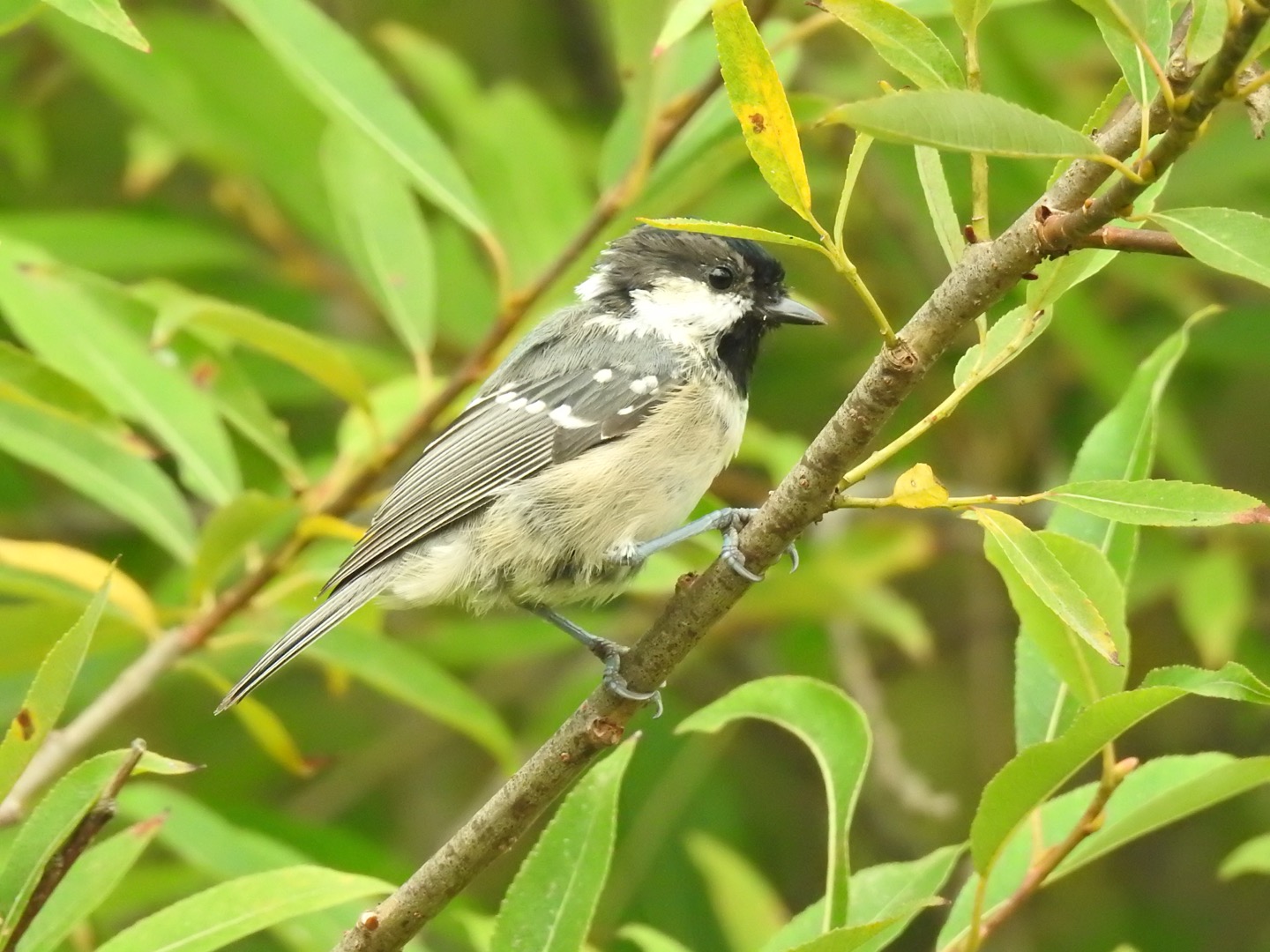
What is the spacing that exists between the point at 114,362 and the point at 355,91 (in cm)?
61

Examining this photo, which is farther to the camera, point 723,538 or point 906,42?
point 723,538

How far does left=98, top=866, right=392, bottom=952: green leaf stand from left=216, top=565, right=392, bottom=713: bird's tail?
390 mm

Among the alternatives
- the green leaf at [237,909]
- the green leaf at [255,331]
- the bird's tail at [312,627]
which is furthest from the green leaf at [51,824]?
A: the green leaf at [255,331]

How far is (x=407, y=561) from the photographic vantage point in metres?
2.53

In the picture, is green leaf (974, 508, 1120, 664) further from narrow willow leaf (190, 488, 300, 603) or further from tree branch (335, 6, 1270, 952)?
narrow willow leaf (190, 488, 300, 603)

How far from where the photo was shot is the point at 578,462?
8.47 feet

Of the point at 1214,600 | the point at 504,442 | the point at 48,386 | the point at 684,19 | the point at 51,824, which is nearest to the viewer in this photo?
the point at 684,19

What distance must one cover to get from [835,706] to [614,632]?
2093 millimetres

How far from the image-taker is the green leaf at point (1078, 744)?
1.43 meters

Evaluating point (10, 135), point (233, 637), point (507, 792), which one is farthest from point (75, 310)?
point (507, 792)

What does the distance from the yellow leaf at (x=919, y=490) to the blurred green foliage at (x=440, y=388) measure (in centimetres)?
33

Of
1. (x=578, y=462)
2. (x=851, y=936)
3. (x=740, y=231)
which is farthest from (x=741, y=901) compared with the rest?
(x=740, y=231)

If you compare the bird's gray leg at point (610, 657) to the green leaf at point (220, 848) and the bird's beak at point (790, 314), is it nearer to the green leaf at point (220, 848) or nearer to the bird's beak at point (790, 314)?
the green leaf at point (220, 848)

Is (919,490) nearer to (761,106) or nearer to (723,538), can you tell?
(761,106)
